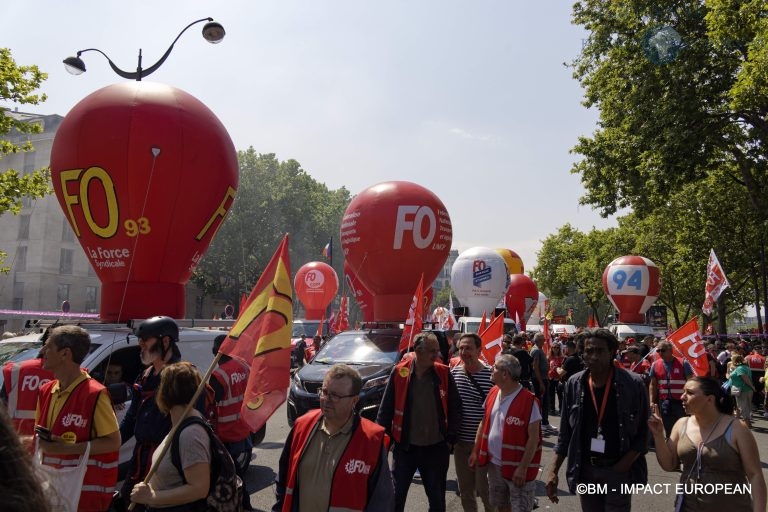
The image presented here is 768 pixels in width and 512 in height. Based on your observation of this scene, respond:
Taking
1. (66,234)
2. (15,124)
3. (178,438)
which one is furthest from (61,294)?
(178,438)

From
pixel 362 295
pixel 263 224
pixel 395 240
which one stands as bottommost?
pixel 362 295

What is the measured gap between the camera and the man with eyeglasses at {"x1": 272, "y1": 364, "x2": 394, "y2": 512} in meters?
3.08

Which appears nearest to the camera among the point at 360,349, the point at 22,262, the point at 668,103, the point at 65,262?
the point at 360,349

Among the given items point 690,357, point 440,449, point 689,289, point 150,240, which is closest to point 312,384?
point 150,240

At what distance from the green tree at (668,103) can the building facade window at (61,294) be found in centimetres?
4017

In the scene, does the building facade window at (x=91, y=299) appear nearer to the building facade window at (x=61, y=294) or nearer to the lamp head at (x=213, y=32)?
the building facade window at (x=61, y=294)

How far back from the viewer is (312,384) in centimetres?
950

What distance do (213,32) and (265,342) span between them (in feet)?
28.7

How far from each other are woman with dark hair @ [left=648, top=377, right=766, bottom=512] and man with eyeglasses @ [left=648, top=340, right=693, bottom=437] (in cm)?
532

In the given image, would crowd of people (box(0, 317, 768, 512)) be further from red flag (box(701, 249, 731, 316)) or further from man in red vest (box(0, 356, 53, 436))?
red flag (box(701, 249, 731, 316))

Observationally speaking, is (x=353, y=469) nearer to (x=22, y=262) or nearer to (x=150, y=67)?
(x=150, y=67)

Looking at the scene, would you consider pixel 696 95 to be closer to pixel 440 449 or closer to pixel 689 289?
pixel 440 449

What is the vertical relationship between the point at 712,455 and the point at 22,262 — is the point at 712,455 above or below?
below

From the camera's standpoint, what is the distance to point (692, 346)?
28.5 feet
